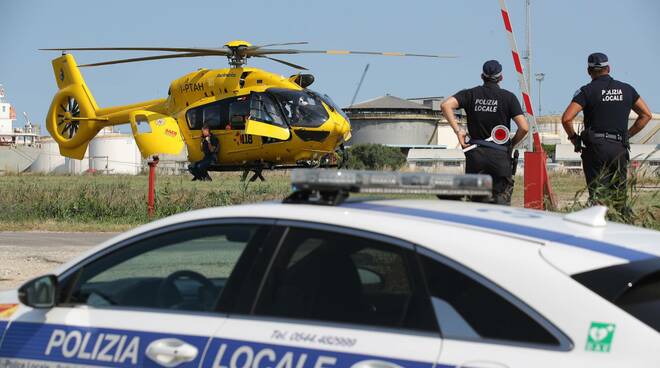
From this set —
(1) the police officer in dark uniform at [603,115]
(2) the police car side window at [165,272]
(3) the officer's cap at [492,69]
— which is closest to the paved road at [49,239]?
(3) the officer's cap at [492,69]

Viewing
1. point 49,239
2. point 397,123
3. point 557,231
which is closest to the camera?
point 557,231

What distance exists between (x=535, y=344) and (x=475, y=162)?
20.9 ft

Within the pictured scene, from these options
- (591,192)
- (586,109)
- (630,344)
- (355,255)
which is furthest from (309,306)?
(586,109)

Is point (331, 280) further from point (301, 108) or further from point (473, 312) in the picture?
point (301, 108)

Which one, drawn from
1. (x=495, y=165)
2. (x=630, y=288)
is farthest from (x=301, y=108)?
(x=630, y=288)

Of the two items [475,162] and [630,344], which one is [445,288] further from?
[475,162]

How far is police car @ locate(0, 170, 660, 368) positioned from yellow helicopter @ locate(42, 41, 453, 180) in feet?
60.6

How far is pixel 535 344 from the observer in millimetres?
3590

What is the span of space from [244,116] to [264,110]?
53 cm

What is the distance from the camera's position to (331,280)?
417 centimetres

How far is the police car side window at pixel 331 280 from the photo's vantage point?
4059mm

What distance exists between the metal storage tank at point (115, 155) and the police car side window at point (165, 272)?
7766cm

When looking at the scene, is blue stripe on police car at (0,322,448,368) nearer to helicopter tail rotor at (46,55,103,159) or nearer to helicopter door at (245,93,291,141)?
helicopter door at (245,93,291,141)

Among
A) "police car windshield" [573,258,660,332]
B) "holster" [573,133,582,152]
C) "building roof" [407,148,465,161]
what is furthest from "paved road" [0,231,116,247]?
"building roof" [407,148,465,161]
